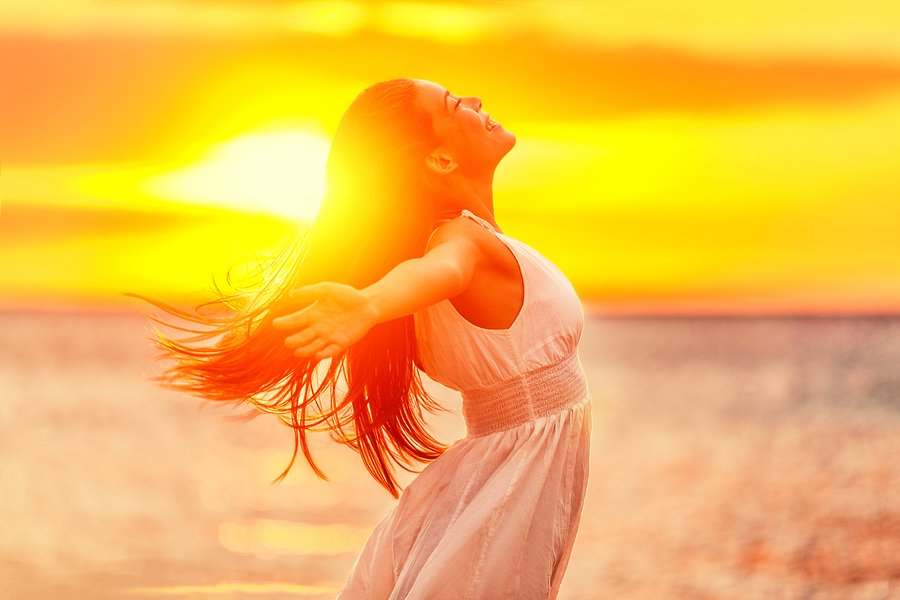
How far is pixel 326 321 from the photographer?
2.76 m

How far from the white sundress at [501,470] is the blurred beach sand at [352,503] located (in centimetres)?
87

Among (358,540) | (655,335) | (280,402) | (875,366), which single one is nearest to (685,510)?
(358,540)

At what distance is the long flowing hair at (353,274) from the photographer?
3.42 metres

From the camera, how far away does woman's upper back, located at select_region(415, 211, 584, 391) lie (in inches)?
131

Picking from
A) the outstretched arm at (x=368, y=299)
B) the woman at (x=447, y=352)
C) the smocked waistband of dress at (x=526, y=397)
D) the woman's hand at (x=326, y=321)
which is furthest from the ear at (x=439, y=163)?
the woman's hand at (x=326, y=321)

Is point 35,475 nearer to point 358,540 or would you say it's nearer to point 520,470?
point 358,540

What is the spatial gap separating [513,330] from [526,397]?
0.19 m

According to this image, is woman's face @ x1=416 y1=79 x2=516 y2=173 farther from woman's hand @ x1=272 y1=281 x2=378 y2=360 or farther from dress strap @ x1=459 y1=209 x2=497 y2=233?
woman's hand @ x1=272 y1=281 x2=378 y2=360

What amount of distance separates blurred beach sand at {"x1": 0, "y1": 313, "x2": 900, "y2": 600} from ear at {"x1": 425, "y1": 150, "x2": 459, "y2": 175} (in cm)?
112

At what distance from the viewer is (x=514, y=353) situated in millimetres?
3334

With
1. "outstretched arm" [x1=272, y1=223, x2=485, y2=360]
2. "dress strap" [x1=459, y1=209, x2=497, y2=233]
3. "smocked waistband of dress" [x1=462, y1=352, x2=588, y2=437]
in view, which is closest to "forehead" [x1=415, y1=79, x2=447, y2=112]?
"dress strap" [x1=459, y1=209, x2=497, y2=233]

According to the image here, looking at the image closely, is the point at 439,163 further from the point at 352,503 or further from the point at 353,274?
the point at 352,503

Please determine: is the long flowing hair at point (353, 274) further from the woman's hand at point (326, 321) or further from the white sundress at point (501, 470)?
the woman's hand at point (326, 321)

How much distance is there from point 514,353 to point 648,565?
5192 millimetres
